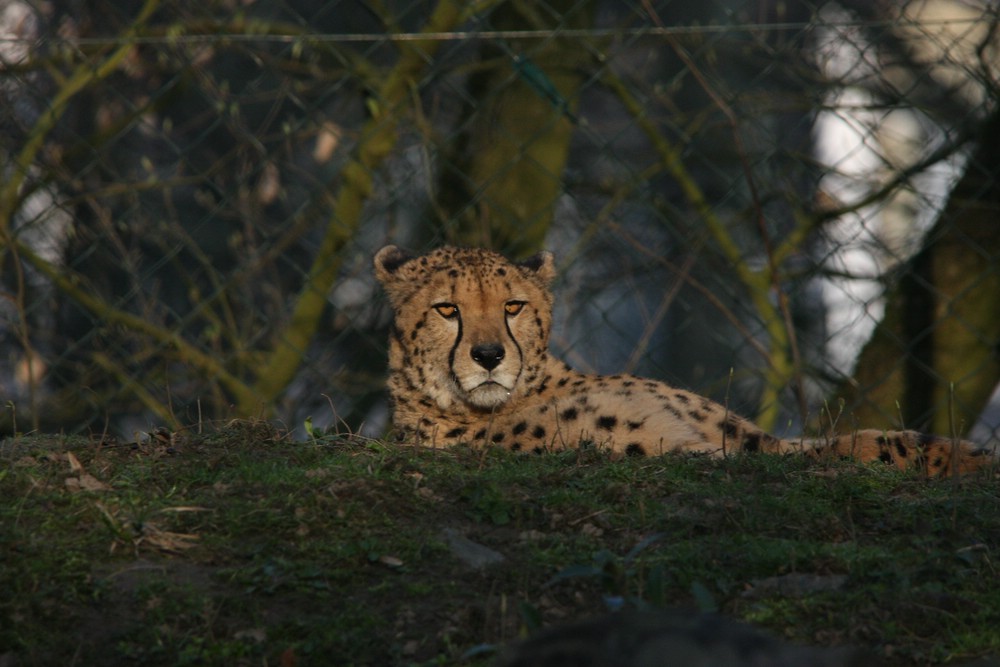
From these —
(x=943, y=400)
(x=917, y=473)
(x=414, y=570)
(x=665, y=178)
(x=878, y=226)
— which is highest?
(x=665, y=178)

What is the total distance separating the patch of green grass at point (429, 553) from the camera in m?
1.96

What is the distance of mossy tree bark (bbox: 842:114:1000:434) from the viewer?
5027mm

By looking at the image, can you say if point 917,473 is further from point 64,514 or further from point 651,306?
point 651,306

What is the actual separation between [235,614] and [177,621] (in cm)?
9

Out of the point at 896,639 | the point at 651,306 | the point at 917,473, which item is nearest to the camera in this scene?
the point at 896,639

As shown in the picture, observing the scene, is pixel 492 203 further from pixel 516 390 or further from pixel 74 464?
pixel 74 464

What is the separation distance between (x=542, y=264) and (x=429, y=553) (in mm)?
1824

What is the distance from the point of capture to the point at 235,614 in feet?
6.63

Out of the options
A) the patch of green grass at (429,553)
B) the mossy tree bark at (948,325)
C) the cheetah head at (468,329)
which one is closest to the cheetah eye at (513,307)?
the cheetah head at (468,329)

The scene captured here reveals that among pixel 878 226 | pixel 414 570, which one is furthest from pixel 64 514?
pixel 878 226

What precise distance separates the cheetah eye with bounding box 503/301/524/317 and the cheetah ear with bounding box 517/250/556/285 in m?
0.25

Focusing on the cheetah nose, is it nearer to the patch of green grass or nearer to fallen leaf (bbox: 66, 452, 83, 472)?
the patch of green grass

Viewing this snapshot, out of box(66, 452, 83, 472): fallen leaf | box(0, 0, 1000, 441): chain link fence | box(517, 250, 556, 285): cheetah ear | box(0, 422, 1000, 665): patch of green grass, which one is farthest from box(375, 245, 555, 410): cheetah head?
box(66, 452, 83, 472): fallen leaf

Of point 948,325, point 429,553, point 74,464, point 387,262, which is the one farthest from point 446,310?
point 948,325
